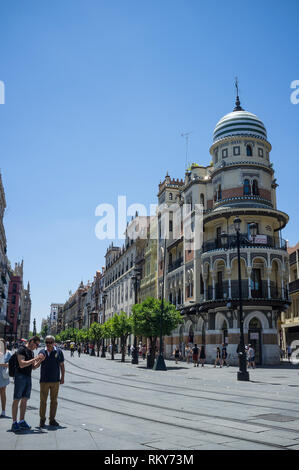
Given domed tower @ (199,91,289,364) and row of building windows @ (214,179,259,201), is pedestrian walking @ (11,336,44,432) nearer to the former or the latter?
domed tower @ (199,91,289,364)

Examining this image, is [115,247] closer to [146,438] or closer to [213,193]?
[213,193]

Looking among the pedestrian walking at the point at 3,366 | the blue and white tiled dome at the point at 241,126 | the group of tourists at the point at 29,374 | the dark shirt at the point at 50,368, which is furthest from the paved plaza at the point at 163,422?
the blue and white tiled dome at the point at 241,126

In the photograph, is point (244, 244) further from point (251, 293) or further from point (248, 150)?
point (248, 150)

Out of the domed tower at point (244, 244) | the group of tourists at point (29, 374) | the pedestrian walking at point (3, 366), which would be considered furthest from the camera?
the domed tower at point (244, 244)

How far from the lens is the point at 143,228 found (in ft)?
225

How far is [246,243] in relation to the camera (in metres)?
36.1

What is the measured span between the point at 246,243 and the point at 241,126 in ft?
38.8

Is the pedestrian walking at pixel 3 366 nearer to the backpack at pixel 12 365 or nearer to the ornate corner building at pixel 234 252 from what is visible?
the backpack at pixel 12 365

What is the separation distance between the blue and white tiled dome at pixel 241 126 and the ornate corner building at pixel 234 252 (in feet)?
0.31

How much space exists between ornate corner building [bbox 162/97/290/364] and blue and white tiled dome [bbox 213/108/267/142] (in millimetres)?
94

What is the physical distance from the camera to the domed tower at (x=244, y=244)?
115ft

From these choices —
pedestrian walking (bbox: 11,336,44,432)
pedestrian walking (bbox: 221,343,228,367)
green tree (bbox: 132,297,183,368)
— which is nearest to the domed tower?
pedestrian walking (bbox: 221,343,228,367)

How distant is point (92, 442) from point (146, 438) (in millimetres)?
986
